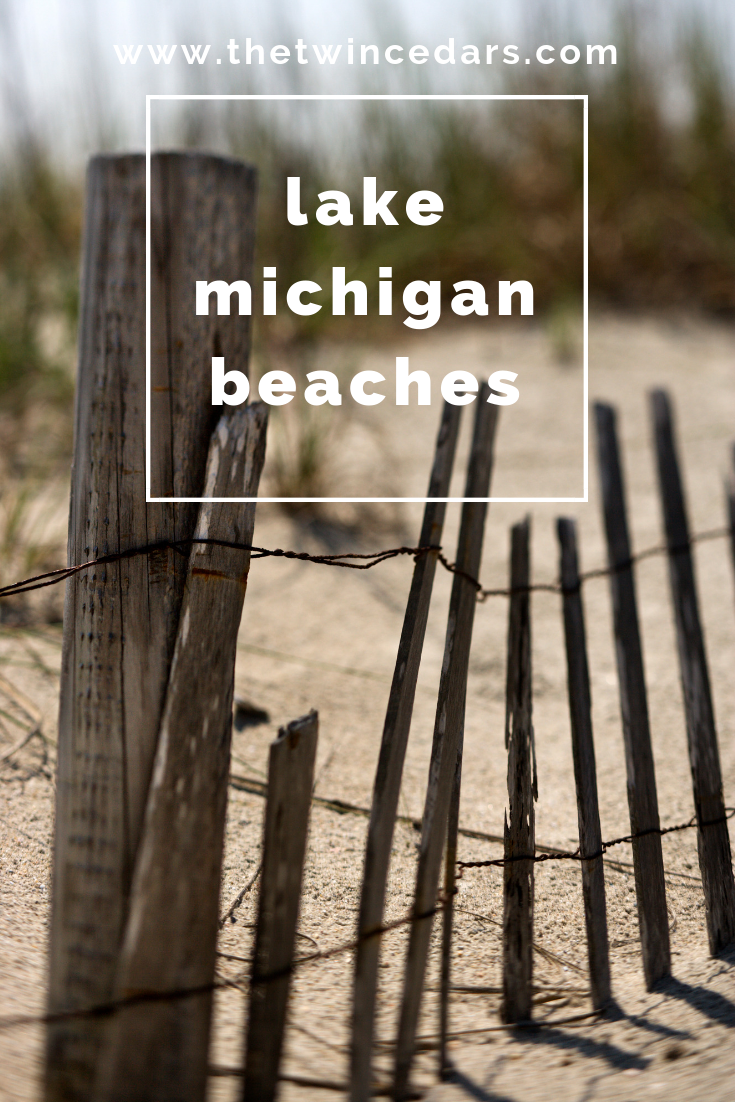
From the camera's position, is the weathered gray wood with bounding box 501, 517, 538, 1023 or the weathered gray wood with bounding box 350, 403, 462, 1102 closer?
the weathered gray wood with bounding box 350, 403, 462, 1102

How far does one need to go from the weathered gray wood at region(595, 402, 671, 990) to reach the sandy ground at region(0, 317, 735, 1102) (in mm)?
92

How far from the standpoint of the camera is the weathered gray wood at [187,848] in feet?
3.76

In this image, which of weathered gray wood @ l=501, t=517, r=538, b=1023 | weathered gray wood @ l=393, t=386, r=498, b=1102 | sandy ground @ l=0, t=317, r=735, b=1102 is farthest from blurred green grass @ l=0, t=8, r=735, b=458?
weathered gray wood @ l=501, t=517, r=538, b=1023

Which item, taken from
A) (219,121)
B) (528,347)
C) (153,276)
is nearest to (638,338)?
(528,347)

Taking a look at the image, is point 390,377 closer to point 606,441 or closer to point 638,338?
point 638,338

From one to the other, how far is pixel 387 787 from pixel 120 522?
0.55 m

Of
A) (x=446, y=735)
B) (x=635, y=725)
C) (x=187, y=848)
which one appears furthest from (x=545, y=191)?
(x=187, y=848)

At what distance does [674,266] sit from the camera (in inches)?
236

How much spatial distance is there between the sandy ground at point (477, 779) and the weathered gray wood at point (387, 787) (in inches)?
8.9

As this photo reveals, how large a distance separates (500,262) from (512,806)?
16.5 ft

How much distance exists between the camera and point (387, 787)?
4.33 feet

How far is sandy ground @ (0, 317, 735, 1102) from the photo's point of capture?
1442 mm

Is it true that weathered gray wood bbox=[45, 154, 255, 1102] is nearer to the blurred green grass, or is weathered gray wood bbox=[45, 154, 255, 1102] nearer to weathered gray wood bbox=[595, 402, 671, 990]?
weathered gray wood bbox=[595, 402, 671, 990]

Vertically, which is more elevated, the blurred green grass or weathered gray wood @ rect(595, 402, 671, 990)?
the blurred green grass
